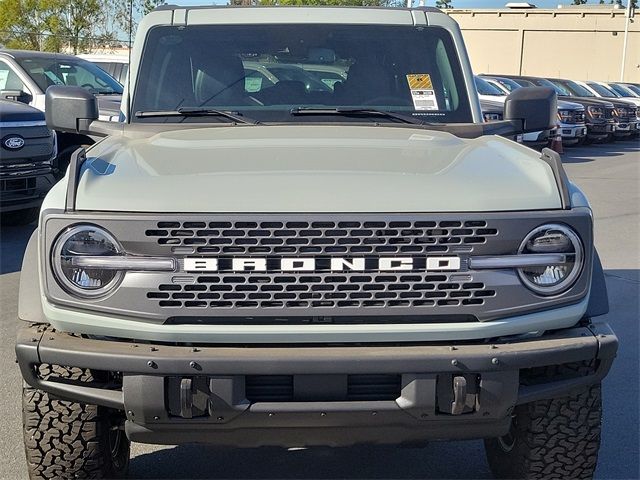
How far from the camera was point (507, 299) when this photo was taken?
309cm

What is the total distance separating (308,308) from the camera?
3.02 metres

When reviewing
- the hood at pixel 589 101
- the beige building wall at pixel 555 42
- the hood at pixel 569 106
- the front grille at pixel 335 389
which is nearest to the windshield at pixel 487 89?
the hood at pixel 569 106

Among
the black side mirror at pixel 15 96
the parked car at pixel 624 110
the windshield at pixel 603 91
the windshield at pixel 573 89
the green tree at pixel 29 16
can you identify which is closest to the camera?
the black side mirror at pixel 15 96

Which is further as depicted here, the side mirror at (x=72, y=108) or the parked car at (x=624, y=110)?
the parked car at (x=624, y=110)

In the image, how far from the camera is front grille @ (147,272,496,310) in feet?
9.87

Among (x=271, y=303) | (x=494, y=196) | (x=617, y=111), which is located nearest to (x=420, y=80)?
(x=494, y=196)

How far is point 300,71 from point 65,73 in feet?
30.7

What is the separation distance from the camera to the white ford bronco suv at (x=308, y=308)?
9.71 ft

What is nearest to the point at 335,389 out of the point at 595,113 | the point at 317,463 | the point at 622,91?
the point at 317,463

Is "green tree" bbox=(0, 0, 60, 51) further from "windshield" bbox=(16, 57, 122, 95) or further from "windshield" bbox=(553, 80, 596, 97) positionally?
"windshield" bbox=(553, 80, 596, 97)

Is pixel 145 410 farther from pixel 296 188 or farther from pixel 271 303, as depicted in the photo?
pixel 296 188

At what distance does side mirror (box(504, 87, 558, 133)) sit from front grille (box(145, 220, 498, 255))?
168cm

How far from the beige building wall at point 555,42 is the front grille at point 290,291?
55477 mm

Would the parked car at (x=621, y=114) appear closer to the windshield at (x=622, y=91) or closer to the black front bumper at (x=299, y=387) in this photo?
the windshield at (x=622, y=91)
